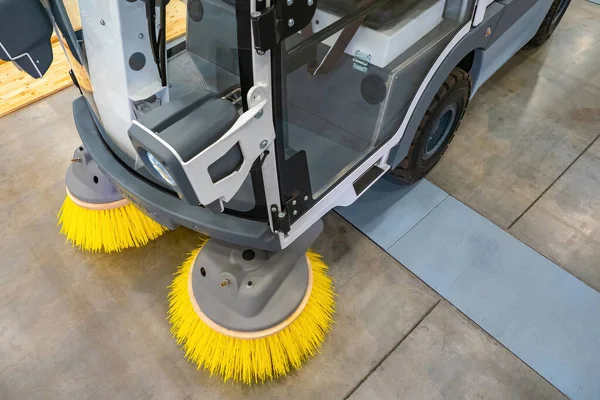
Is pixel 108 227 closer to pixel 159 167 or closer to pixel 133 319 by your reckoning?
pixel 133 319

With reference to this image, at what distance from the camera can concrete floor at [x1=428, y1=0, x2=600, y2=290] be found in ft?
6.23

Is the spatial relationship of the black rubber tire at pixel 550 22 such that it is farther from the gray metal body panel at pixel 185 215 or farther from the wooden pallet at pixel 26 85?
the wooden pallet at pixel 26 85

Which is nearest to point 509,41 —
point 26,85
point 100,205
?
point 100,205

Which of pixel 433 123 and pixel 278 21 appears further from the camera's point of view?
pixel 433 123

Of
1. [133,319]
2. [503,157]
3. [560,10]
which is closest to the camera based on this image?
[133,319]

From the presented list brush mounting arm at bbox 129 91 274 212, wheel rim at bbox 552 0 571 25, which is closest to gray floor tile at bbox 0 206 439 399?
brush mounting arm at bbox 129 91 274 212

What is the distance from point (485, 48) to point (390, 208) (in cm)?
71

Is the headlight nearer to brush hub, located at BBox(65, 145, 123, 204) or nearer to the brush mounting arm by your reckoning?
the brush mounting arm

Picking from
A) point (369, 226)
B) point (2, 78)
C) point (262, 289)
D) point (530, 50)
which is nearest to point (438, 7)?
point (369, 226)

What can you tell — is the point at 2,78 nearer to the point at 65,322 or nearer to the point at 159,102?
the point at 65,322

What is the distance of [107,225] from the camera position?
1.72m

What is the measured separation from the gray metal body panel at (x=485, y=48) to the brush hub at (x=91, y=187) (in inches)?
39.1

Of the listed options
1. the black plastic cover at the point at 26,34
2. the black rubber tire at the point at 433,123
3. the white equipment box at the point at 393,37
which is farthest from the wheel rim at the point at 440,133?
the black plastic cover at the point at 26,34

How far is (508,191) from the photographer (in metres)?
2.02
